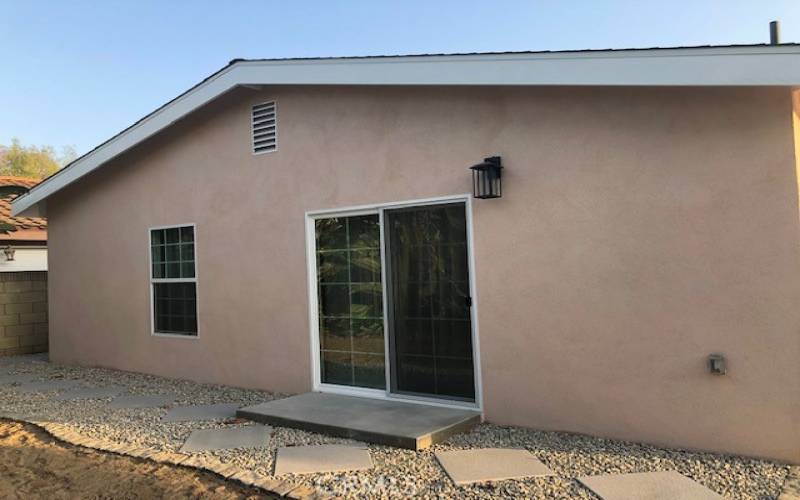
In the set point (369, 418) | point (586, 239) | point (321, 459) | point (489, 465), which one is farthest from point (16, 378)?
point (586, 239)

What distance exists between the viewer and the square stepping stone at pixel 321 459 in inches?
169

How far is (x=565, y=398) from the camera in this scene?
5.01 meters

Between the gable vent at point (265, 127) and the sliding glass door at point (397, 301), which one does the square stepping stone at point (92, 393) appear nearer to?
the sliding glass door at point (397, 301)

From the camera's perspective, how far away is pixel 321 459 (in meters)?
4.50

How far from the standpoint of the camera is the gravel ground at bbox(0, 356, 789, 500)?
385 cm

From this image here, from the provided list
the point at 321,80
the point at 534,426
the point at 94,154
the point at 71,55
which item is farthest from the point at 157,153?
the point at 71,55

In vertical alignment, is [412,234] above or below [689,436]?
above

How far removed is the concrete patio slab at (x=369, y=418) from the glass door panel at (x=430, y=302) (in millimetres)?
298

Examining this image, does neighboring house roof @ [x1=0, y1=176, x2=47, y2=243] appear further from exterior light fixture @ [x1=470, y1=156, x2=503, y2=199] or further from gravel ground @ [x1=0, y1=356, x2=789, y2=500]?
exterior light fixture @ [x1=470, y1=156, x2=503, y2=199]

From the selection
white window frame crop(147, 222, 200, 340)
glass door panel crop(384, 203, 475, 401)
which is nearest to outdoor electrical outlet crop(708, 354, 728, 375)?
glass door panel crop(384, 203, 475, 401)

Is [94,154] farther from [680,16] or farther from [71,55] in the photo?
[71,55]

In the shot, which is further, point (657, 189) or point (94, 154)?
point (94, 154)

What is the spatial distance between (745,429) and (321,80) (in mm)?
4778

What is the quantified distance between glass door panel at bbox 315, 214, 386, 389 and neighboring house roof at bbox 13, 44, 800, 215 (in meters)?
1.52
